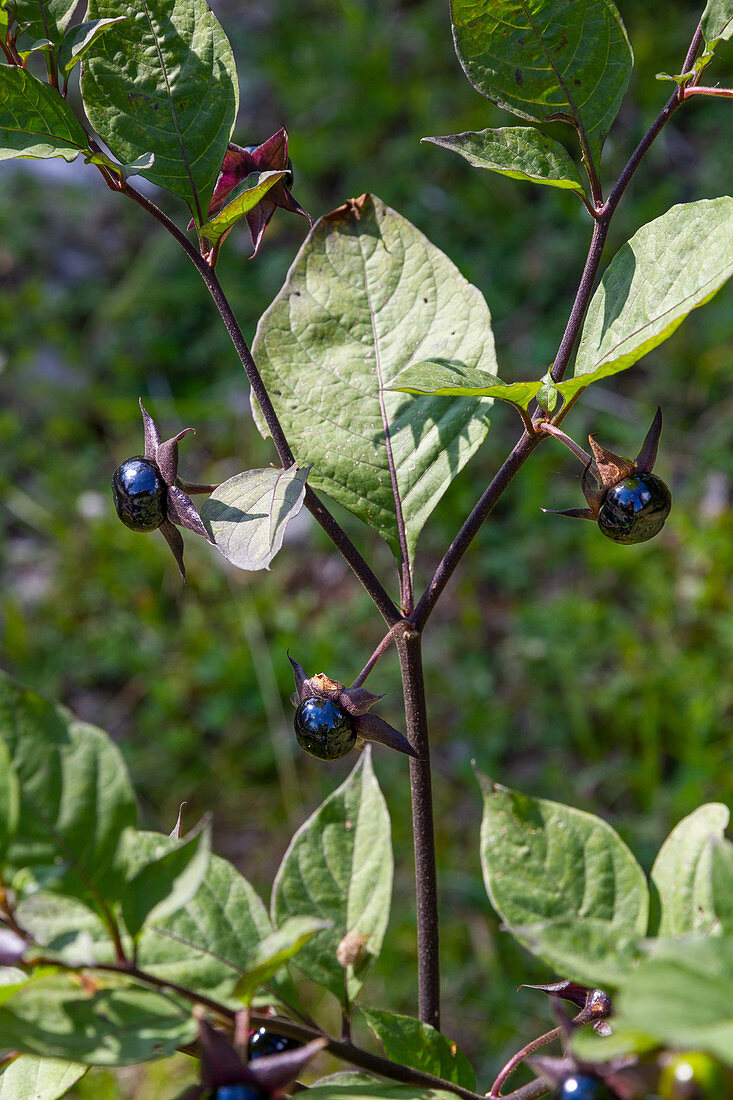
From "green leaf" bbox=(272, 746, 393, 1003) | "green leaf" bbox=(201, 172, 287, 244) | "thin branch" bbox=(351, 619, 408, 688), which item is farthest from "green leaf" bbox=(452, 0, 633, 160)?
"green leaf" bbox=(272, 746, 393, 1003)

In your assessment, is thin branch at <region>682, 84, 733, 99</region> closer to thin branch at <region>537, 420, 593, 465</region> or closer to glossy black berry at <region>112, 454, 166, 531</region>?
thin branch at <region>537, 420, 593, 465</region>

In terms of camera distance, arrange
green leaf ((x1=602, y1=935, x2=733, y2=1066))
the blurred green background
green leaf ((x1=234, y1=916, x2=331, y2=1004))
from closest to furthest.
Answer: green leaf ((x1=602, y1=935, x2=733, y2=1066))
green leaf ((x1=234, y1=916, x2=331, y2=1004))
the blurred green background

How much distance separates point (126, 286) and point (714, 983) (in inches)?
134

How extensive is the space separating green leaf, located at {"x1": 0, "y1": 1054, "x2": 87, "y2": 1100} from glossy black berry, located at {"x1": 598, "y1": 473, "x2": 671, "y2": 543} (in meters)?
0.49

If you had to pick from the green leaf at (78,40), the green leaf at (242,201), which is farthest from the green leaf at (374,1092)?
the green leaf at (78,40)

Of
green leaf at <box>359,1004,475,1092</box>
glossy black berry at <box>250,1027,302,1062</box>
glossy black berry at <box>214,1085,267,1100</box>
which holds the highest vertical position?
glossy black berry at <box>214,1085,267,1100</box>

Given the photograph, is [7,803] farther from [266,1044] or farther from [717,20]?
[717,20]

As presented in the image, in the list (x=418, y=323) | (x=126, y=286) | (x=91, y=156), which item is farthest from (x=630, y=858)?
(x=126, y=286)

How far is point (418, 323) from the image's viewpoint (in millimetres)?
792

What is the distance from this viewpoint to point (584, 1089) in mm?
436

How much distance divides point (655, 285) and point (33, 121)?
1.40ft

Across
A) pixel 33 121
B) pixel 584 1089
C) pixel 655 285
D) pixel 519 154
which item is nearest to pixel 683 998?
pixel 584 1089

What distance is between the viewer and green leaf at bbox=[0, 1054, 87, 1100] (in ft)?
1.99

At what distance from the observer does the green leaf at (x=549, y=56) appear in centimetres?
67
